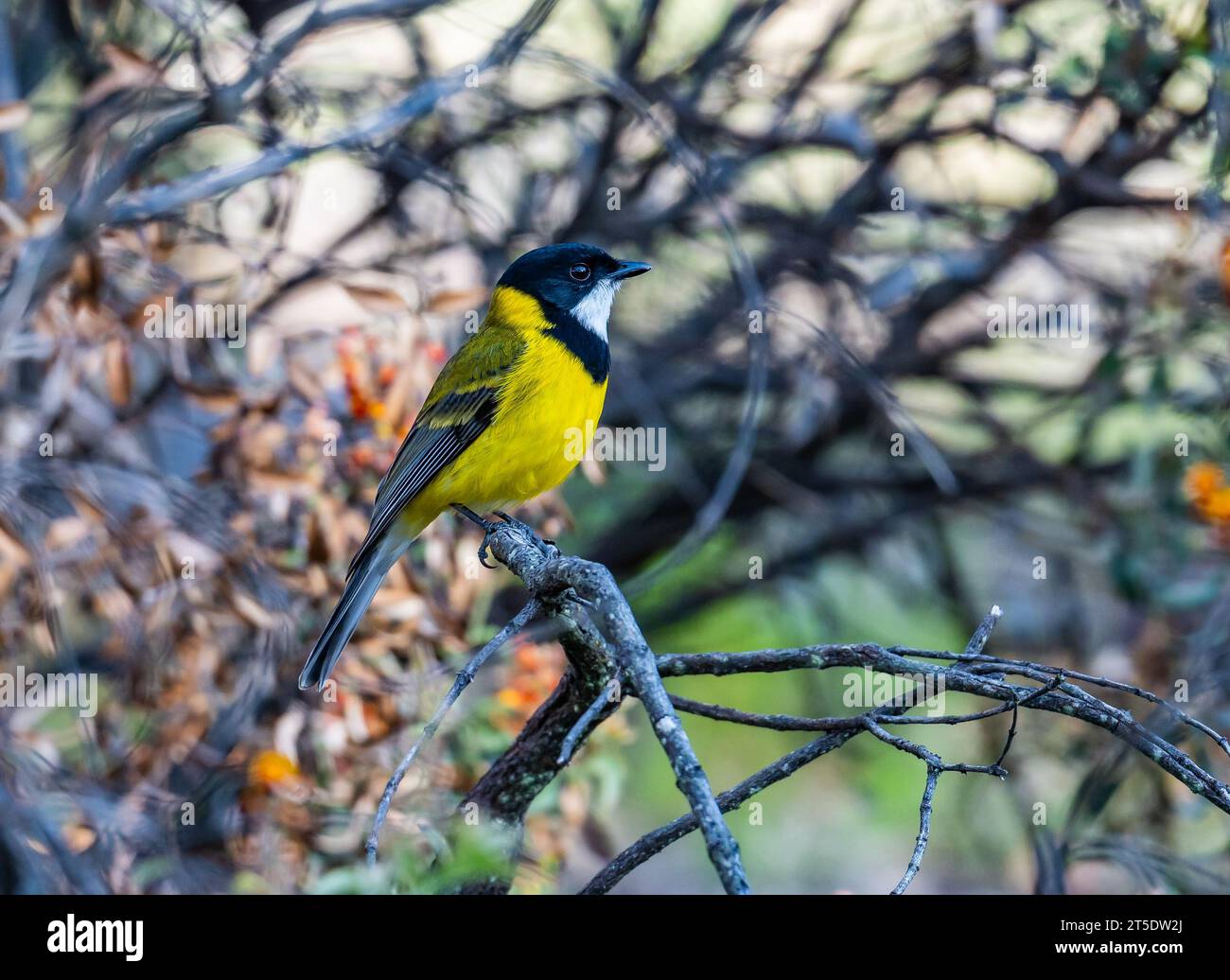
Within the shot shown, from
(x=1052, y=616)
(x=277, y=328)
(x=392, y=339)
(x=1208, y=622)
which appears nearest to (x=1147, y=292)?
(x=1208, y=622)

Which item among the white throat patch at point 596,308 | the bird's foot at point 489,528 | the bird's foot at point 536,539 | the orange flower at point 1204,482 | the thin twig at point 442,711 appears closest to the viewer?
the thin twig at point 442,711

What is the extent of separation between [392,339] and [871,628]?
3.32 metres

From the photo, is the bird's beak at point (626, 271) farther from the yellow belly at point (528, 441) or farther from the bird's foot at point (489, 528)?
the bird's foot at point (489, 528)

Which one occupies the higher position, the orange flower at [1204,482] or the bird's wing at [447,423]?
the bird's wing at [447,423]

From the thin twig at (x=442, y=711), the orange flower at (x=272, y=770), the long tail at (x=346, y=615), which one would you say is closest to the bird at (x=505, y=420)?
the long tail at (x=346, y=615)

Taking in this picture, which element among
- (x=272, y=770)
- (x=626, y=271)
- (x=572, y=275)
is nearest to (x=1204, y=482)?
(x=626, y=271)

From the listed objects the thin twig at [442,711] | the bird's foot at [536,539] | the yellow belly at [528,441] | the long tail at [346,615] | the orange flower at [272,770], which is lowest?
the orange flower at [272,770]

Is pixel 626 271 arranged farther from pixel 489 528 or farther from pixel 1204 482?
pixel 1204 482

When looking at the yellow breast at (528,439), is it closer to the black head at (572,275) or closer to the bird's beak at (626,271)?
the black head at (572,275)

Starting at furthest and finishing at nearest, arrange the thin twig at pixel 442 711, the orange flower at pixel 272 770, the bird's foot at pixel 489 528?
the orange flower at pixel 272 770 < the bird's foot at pixel 489 528 < the thin twig at pixel 442 711

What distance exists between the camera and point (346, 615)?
346cm

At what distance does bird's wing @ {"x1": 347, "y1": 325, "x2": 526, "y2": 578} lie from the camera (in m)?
3.59

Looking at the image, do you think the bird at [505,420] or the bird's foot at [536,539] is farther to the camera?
the bird at [505,420]

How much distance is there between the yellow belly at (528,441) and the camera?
361 centimetres
